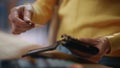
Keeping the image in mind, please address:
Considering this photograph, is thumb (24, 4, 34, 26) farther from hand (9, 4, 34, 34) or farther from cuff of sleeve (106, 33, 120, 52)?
cuff of sleeve (106, 33, 120, 52)

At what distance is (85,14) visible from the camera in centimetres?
61

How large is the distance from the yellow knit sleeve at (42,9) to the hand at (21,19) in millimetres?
44

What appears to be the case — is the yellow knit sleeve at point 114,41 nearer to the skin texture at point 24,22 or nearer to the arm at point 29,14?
the skin texture at point 24,22

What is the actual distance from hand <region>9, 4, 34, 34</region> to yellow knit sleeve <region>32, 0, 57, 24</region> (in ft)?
0.14

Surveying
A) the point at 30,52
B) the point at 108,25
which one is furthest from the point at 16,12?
the point at 30,52

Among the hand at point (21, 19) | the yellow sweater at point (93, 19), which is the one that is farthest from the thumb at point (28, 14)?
the yellow sweater at point (93, 19)

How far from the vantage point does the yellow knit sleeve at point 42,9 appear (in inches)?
26.6

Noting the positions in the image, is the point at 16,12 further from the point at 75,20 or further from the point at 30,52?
the point at 30,52

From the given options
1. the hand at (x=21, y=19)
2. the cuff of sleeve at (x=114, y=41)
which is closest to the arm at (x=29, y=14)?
the hand at (x=21, y=19)

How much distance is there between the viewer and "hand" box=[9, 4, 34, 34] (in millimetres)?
553

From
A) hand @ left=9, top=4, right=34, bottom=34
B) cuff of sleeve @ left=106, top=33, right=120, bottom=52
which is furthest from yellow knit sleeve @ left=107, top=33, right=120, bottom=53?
hand @ left=9, top=4, right=34, bottom=34

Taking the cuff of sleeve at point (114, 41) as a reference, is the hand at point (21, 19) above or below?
above

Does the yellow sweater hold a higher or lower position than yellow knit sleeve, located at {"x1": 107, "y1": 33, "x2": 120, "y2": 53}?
higher

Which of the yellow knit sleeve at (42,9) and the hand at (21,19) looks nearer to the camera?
the hand at (21,19)
